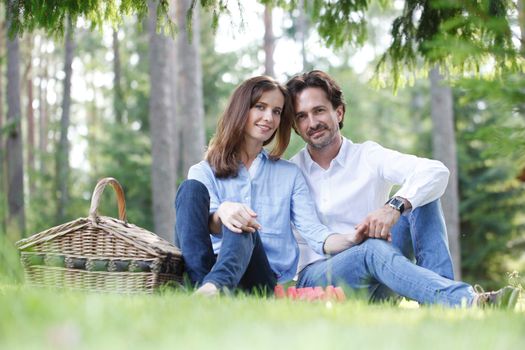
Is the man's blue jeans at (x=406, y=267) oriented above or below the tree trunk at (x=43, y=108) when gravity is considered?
below

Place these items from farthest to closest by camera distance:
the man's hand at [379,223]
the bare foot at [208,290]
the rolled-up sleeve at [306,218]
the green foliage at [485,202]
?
the green foliage at [485,202] → the rolled-up sleeve at [306,218] → the man's hand at [379,223] → the bare foot at [208,290]

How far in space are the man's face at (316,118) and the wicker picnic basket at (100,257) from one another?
100cm

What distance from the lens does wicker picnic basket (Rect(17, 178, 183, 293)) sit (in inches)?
128

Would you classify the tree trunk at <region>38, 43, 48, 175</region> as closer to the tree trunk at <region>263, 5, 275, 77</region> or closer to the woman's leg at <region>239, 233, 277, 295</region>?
the tree trunk at <region>263, 5, 275, 77</region>

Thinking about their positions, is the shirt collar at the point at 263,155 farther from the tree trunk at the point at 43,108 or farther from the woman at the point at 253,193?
the tree trunk at the point at 43,108

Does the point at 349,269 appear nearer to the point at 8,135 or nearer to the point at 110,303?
the point at 110,303

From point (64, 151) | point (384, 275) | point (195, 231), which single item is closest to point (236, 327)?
point (384, 275)

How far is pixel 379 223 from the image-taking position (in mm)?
3127

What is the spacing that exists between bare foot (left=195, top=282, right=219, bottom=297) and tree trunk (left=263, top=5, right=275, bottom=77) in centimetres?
1272

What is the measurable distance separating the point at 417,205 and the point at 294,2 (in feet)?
6.51

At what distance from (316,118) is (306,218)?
2.03ft

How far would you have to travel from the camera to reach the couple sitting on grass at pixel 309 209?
118 inches

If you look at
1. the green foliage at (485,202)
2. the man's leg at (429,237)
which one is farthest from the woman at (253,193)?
the green foliage at (485,202)

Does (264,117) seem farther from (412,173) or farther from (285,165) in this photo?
(412,173)
